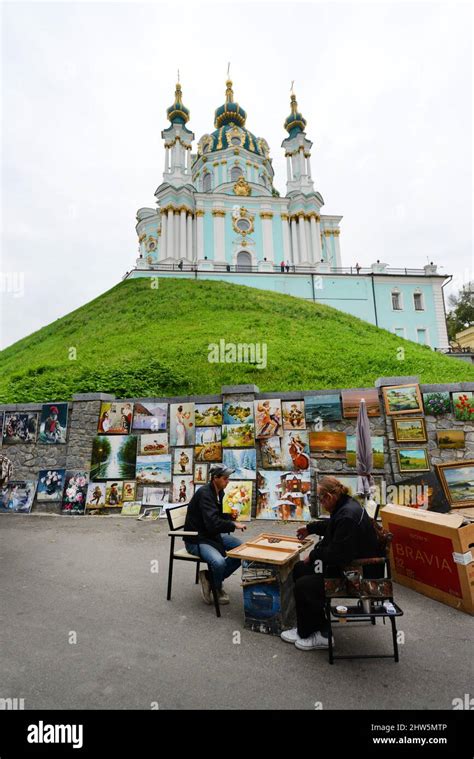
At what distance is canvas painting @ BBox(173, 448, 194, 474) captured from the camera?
11.0 meters

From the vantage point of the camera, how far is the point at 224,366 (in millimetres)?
16312

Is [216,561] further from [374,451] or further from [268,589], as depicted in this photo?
[374,451]

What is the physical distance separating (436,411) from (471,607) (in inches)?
216

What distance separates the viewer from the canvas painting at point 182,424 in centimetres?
1116

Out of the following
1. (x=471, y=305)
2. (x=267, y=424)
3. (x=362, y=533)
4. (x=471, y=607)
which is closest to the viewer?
(x=362, y=533)

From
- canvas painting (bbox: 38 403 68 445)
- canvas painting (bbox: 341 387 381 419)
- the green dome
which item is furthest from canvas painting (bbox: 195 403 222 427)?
the green dome

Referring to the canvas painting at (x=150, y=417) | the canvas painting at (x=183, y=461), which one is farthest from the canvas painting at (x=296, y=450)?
the canvas painting at (x=150, y=417)

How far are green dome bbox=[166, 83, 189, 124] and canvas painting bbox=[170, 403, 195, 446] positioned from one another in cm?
5218

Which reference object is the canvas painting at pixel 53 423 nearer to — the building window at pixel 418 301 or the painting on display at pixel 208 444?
the painting on display at pixel 208 444

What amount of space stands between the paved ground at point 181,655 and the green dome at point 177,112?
57488 millimetres

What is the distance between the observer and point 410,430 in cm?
980

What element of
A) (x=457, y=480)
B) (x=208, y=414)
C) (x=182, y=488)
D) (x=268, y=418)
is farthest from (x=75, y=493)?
(x=457, y=480)
